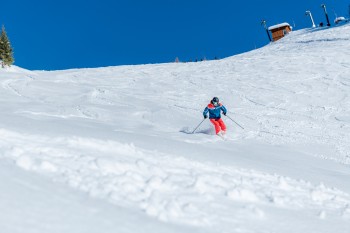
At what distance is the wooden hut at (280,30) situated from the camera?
60.4 metres

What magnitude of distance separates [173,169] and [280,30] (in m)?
57.8

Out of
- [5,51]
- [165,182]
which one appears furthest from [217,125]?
[5,51]

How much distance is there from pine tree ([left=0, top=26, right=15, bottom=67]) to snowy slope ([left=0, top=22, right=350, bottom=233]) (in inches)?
884

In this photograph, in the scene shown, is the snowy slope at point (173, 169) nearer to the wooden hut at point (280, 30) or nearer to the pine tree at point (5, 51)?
the pine tree at point (5, 51)

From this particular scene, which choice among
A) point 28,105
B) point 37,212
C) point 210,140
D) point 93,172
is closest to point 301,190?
point 93,172

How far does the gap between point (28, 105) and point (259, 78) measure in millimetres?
14722

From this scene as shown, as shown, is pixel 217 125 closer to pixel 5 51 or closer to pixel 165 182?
pixel 165 182

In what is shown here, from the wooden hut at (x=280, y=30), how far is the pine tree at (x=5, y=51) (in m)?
36.9

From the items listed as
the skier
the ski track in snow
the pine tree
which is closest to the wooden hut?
the pine tree

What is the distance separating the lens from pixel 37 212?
Answer: 409 cm

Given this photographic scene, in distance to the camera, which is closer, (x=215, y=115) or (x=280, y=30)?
(x=215, y=115)

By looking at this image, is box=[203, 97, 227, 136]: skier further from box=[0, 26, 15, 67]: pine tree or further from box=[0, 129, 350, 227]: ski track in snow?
box=[0, 26, 15, 67]: pine tree

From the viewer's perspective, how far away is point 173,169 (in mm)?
6766

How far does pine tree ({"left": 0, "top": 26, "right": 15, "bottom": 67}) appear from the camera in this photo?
39.9 m
